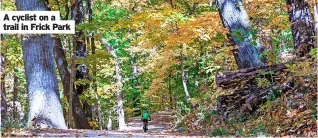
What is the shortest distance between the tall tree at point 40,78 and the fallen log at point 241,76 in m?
4.12

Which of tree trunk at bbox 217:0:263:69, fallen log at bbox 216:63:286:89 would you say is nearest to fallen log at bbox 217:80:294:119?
fallen log at bbox 216:63:286:89

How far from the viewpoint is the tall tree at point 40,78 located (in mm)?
8828

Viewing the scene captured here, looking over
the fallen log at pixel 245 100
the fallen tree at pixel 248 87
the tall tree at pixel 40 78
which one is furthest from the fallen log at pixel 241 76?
the tall tree at pixel 40 78

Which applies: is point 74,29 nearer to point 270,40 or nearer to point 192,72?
point 270,40

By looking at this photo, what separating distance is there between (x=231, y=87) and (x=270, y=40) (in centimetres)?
322

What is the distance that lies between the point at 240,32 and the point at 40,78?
506 cm

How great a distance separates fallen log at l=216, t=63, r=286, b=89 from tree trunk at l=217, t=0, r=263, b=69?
57 cm

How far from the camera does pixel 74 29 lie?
11.5 m

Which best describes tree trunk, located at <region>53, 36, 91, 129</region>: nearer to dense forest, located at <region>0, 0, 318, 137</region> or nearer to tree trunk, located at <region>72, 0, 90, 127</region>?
dense forest, located at <region>0, 0, 318, 137</region>

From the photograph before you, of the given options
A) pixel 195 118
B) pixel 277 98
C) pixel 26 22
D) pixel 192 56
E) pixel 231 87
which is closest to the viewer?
pixel 277 98

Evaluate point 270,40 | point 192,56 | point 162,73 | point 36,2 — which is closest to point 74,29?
point 36,2

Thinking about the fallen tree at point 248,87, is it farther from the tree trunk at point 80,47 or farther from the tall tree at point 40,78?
the tree trunk at point 80,47

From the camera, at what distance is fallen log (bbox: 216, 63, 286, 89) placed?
8875 mm

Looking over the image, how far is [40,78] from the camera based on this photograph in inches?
350
